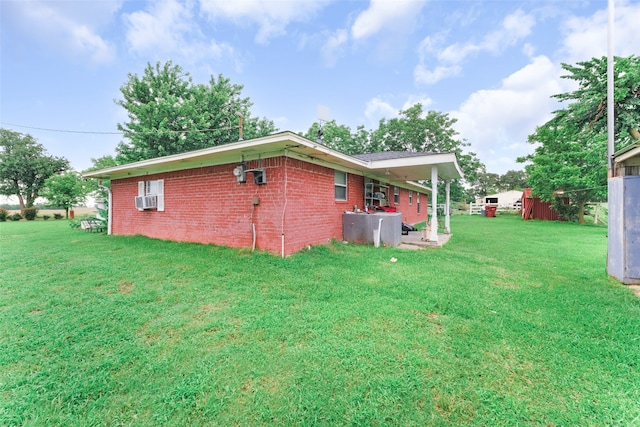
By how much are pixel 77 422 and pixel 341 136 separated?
90.7 feet

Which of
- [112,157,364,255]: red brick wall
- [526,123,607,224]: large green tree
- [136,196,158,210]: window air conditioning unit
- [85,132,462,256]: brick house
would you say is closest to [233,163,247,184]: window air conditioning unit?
[85,132,462,256]: brick house

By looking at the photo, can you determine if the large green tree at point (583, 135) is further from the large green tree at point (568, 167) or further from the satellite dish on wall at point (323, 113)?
the satellite dish on wall at point (323, 113)

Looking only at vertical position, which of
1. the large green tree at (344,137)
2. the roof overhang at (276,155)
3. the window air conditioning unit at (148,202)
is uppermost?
the large green tree at (344,137)

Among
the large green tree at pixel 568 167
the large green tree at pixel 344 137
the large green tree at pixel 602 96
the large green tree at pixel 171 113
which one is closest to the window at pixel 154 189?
the large green tree at pixel 171 113

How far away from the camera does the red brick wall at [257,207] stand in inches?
225

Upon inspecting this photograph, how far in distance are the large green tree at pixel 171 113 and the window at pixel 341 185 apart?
11.2 metres

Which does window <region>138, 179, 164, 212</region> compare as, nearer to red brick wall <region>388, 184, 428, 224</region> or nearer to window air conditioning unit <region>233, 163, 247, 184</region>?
window air conditioning unit <region>233, 163, 247, 184</region>

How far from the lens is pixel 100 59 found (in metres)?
10.5

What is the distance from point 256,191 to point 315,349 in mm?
4422

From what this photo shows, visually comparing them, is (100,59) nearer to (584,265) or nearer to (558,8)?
(558,8)

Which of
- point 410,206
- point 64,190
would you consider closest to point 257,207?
point 410,206

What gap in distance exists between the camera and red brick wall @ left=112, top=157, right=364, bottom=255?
5.72 metres

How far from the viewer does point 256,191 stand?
6020 mm

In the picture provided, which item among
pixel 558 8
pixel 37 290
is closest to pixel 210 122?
pixel 37 290
